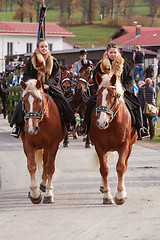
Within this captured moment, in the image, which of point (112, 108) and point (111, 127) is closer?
point (112, 108)

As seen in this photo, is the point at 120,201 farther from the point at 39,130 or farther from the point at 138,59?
the point at 138,59

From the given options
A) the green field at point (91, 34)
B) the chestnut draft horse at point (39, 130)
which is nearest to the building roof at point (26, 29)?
the green field at point (91, 34)

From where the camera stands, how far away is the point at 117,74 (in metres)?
8.59

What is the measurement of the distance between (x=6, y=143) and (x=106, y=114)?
905cm

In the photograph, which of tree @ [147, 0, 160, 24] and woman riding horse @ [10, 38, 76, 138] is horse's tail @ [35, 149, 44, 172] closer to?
woman riding horse @ [10, 38, 76, 138]

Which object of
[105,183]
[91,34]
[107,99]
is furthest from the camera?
[91,34]

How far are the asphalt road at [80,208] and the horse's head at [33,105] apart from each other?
1.27m

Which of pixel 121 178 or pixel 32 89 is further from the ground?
pixel 32 89

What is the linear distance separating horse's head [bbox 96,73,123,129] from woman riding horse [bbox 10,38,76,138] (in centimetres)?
117

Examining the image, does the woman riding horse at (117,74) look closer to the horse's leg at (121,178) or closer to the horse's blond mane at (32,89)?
the horse's leg at (121,178)

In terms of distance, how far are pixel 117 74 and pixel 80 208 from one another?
7.29ft

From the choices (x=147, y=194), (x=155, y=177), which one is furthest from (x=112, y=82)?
(x=155, y=177)

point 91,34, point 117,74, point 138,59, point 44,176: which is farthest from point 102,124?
point 91,34

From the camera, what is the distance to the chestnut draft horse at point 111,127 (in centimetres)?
781
